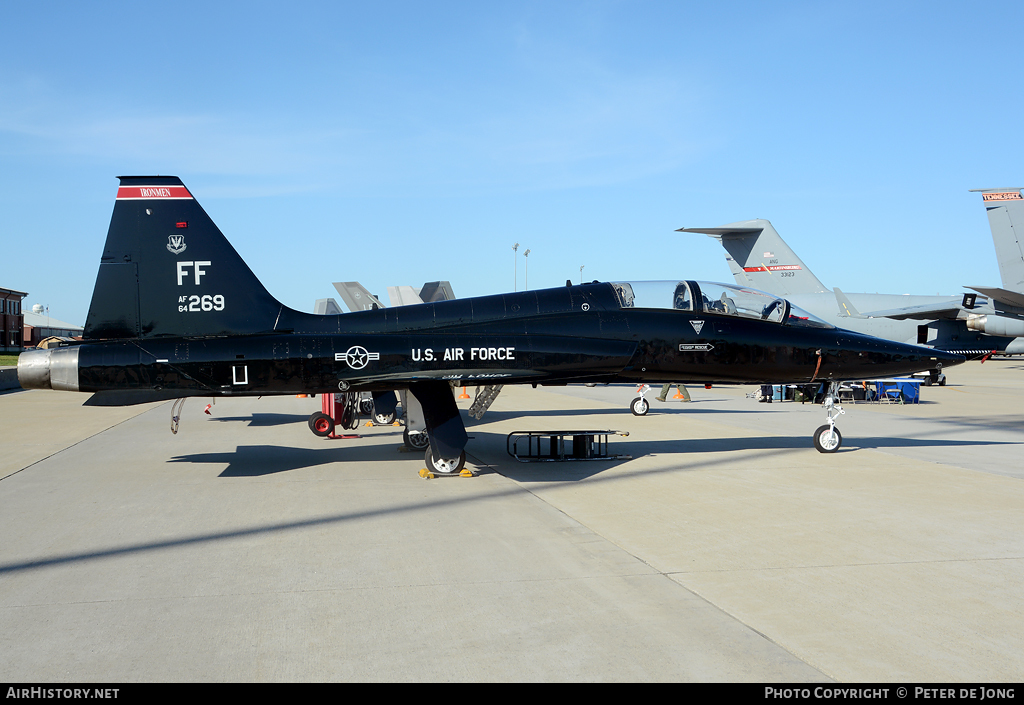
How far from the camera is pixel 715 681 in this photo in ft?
13.3

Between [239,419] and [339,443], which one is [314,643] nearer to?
[339,443]

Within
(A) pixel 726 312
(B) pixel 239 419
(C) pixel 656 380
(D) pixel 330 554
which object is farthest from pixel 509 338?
(B) pixel 239 419

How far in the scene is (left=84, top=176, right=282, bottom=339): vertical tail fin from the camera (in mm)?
10734

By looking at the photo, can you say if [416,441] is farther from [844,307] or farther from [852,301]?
[852,301]

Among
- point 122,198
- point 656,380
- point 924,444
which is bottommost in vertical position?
point 924,444

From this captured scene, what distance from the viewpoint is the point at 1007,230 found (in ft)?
87.7

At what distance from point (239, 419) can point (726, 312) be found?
14.5 meters

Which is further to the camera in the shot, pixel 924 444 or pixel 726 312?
pixel 924 444

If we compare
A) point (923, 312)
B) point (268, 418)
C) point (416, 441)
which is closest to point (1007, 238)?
point (923, 312)

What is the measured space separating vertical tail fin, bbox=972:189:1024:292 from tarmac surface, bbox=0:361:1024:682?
17.2m

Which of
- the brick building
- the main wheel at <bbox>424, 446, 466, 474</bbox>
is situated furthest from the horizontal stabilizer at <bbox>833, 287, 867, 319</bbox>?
the brick building

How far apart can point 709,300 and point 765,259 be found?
2453 cm

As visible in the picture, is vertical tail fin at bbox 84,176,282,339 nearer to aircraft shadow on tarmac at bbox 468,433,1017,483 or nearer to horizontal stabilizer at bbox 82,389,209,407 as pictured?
horizontal stabilizer at bbox 82,389,209,407
